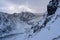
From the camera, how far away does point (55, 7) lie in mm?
101688

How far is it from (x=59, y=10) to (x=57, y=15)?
5153 millimetres

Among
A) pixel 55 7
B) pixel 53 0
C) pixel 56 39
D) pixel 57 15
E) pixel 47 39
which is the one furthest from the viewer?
pixel 53 0

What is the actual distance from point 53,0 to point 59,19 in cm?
2930

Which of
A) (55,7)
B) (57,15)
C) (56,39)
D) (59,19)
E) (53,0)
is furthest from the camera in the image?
(53,0)

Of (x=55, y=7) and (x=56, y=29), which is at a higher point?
(x=55, y=7)

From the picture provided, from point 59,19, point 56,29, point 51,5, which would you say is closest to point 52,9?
point 51,5

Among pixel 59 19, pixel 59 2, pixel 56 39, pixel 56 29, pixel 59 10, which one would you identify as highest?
pixel 59 2

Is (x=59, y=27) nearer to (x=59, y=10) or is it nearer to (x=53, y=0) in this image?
(x=59, y=10)

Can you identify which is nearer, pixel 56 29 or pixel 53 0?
pixel 56 29

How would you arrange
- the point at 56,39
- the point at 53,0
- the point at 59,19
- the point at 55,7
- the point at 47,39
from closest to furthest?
the point at 56,39, the point at 47,39, the point at 59,19, the point at 55,7, the point at 53,0

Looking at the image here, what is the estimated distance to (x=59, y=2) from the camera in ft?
350

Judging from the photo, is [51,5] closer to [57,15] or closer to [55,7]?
[55,7]

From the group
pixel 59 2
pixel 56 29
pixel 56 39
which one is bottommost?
pixel 56 39

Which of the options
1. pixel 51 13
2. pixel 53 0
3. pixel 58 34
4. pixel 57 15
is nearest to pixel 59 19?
pixel 57 15
